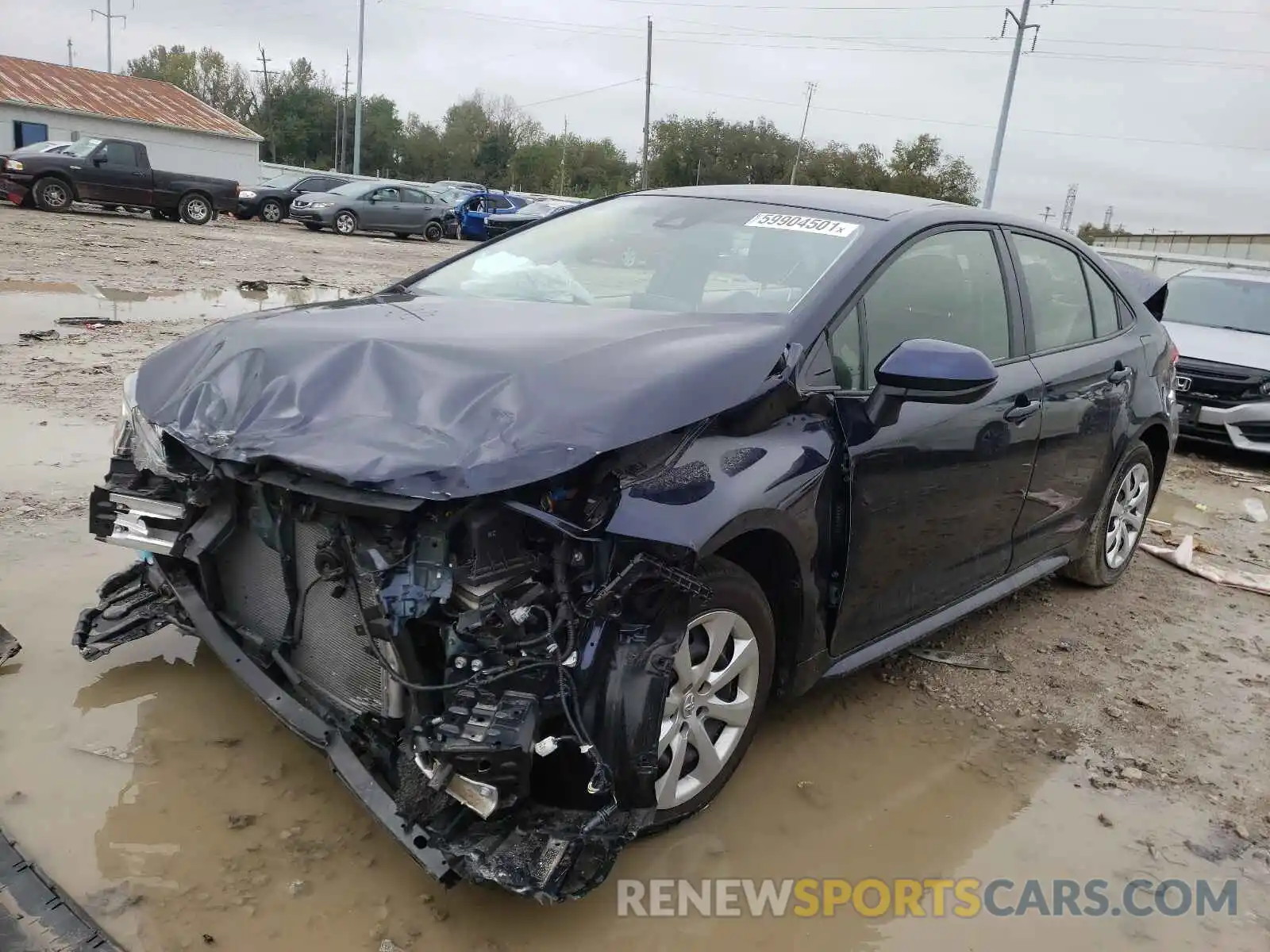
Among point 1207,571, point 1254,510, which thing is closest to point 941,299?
point 1207,571

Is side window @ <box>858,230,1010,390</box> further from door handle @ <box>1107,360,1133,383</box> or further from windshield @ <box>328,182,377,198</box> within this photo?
windshield @ <box>328,182,377,198</box>

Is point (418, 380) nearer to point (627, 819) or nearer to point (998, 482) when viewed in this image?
point (627, 819)

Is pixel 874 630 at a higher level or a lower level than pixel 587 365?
lower

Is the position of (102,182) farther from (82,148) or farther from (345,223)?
(345,223)

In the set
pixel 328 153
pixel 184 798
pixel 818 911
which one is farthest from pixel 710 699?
pixel 328 153

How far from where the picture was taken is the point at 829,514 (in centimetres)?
288

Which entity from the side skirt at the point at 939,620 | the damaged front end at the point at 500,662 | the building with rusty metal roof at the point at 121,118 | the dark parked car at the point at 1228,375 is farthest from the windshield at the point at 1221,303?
the building with rusty metal roof at the point at 121,118

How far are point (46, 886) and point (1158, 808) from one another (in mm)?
3241

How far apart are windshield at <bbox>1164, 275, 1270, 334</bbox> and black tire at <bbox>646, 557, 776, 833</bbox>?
8.21 metres

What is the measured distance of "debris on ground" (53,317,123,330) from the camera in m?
8.80

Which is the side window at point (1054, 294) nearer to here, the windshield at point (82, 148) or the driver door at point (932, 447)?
the driver door at point (932, 447)

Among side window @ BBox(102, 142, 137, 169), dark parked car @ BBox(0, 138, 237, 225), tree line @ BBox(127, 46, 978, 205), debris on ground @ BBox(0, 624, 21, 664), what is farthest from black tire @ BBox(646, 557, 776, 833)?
tree line @ BBox(127, 46, 978, 205)

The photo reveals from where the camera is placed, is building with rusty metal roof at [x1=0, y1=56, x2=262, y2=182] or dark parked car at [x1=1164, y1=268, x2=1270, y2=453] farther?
building with rusty metal roof at [x1=0, y1=56, x2=262, y2=182]

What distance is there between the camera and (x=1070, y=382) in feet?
13.1
